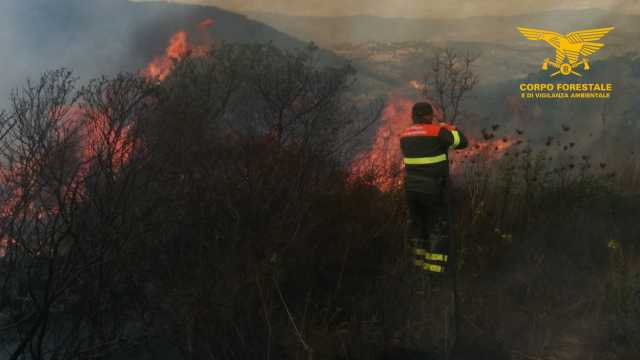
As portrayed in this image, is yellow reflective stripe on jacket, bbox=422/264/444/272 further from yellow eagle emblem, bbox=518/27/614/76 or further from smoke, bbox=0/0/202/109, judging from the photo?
smoke, bbox=0/0/202/109

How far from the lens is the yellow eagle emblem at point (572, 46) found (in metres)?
13.2

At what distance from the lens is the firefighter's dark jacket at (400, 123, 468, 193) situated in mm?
4859

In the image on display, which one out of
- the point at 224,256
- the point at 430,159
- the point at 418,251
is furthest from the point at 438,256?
the point at 224,256

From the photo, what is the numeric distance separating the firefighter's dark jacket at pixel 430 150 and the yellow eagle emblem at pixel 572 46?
973 cm

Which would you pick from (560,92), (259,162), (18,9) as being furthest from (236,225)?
(18,9)

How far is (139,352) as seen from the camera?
16.1ft

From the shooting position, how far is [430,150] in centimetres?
492

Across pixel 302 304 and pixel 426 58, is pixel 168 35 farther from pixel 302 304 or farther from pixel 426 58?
pixel 302 304

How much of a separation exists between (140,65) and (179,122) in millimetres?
12026

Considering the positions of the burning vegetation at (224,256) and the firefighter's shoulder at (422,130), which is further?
the firefighter's shoulder at (422,130)

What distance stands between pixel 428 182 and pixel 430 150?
284mm

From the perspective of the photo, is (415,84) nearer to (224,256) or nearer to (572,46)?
(572,46)

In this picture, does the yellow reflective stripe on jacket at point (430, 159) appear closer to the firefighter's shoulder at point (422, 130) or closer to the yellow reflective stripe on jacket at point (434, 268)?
the firefighter's shoulder at point (422, 130)

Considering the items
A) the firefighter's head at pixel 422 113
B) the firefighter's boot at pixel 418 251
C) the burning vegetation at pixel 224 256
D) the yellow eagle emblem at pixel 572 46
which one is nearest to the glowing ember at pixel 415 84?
the yellow eagle emblem at pixel 572 46
